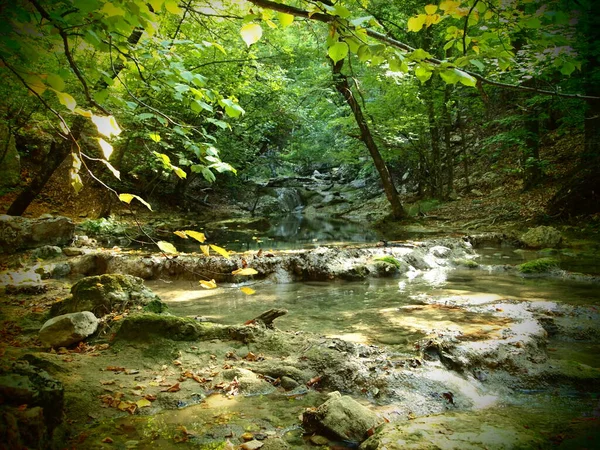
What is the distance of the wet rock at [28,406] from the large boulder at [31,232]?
8839mm

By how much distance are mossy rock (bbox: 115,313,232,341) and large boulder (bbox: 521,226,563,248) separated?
9.36 m

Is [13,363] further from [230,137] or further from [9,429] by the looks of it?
[230,137]

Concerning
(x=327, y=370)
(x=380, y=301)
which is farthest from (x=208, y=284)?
(x=380, y=301)

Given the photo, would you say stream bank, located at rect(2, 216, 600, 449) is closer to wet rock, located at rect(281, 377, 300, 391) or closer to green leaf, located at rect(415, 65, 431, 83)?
wet rock, located at rect(281, 377, 300, 391)

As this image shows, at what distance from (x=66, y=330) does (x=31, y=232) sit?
737 centimetres

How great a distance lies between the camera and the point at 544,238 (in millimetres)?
9688

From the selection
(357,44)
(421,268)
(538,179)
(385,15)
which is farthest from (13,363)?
(538,179)

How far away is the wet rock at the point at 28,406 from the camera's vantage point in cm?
→ 155

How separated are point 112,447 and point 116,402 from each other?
543 mm

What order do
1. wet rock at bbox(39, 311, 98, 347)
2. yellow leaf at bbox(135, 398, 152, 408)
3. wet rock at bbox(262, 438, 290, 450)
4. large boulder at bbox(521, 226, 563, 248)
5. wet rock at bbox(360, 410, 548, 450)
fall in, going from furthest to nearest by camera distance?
large boulder at bbox(521, 226, 563, 248) < wet rock at bbox(39, 311, 98, 347) < yellow leaf at bbox(135, 398, 152, 408) < wet rock at bbox(262, 438, 290, 450) < wet rock at bbox(360, 410, 548, 450)

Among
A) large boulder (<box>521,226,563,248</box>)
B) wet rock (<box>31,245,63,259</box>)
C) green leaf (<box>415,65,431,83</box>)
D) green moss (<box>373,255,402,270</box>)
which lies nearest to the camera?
green leaf (<box>415,65,431,83</box>)

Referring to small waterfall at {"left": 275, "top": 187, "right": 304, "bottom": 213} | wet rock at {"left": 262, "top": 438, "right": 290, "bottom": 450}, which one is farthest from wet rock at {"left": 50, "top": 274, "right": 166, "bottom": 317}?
small waterfall at {"left": 275, "top": 187, "right": 304, "bottom": 213}

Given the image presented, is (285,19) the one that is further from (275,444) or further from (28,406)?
(275,444)

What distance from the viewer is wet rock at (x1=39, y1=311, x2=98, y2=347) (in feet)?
11.9
